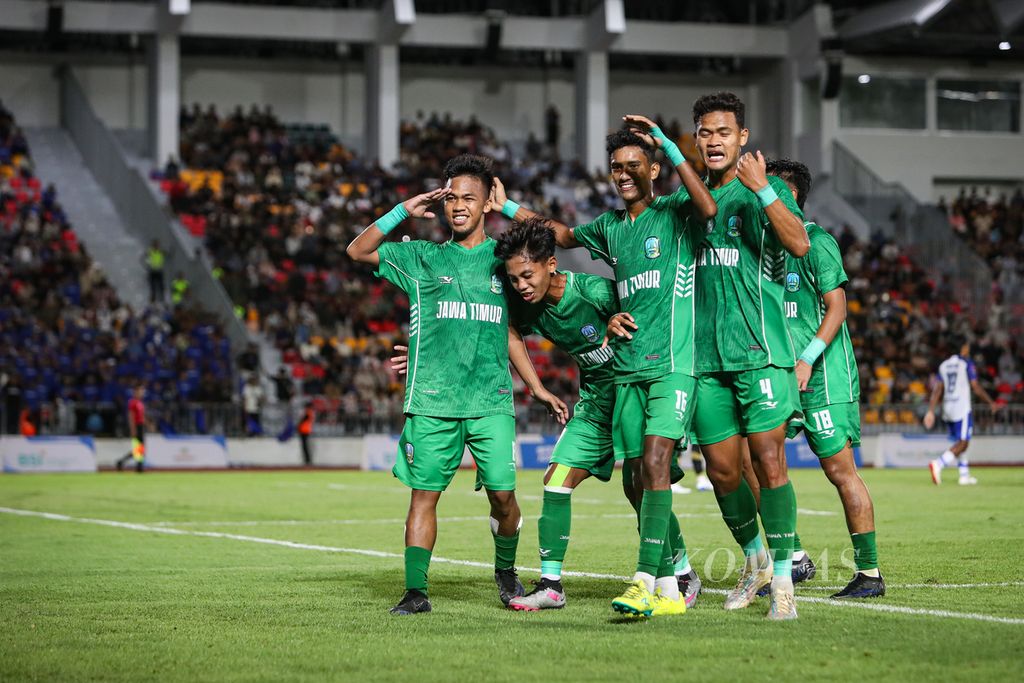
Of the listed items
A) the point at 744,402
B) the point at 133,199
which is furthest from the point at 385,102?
the point at 744,402

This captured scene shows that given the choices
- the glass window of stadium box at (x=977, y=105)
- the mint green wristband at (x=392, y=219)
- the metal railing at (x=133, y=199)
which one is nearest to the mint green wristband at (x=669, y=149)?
the mint green wristband at (x=392, y=219)

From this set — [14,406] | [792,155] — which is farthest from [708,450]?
[792,155]

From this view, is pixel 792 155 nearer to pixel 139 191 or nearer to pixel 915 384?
pixel 915 384

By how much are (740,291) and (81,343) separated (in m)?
27.4

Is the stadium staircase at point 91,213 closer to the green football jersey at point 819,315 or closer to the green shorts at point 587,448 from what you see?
the green football jersey at point 819,315

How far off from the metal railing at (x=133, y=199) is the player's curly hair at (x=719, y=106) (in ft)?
91.0

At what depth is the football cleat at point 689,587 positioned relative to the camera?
8625mm

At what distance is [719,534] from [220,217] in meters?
27.7

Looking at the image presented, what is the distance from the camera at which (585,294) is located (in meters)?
8.88

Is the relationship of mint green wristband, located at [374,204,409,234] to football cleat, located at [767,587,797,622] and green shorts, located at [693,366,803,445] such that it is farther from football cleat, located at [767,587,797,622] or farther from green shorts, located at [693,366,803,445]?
football cleat, located at [767,587,797,622]

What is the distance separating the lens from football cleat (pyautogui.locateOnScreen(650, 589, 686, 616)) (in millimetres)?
8109

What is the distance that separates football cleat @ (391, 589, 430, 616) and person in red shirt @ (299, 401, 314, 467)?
79.1 ft

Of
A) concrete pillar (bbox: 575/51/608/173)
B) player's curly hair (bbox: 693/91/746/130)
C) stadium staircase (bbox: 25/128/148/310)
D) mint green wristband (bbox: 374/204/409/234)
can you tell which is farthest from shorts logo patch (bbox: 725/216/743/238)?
concrete pillar (bbox: 575/51/608/173)

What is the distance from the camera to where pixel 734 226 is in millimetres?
8367
